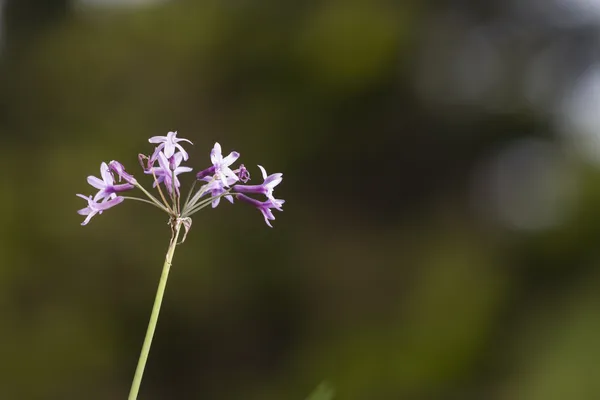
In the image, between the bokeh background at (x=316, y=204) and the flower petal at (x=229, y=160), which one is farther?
the bokeh background at (x=316, y=204)

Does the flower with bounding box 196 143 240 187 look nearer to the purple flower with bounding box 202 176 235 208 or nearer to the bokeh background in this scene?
the purple flower with bounding box 202 176 235 208

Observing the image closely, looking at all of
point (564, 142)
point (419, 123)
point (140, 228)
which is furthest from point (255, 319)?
point (564, 142)

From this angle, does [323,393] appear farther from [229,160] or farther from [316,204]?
[316,204]

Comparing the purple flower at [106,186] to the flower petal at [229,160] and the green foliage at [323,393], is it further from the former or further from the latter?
the green foliage at [323,393]

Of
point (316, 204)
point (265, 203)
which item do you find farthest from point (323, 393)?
point (316, 204)

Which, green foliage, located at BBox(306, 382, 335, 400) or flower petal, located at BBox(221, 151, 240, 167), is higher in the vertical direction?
flower petal, located at BBox(221, 151, 240, 167)

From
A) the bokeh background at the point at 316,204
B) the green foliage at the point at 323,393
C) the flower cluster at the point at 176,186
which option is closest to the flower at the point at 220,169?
the flower cluster at the point at 176,186

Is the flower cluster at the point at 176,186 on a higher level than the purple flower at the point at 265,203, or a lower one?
higher

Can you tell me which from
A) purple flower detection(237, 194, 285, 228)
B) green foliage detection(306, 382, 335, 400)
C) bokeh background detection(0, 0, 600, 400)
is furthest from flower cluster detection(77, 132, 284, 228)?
bokeh background detection(0, 0, 600, 400)

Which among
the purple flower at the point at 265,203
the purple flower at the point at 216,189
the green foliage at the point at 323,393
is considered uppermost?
the purple flower at the point at 216,189

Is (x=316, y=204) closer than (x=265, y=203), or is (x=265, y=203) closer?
(x=265, y=203)
